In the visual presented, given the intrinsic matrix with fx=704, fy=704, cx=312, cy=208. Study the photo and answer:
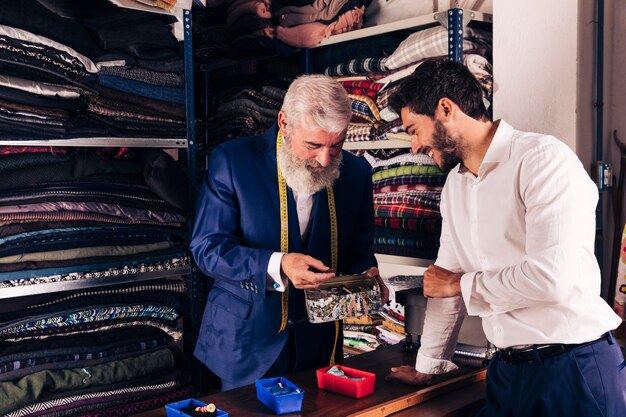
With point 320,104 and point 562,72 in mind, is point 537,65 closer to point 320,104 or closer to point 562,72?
point 562,72

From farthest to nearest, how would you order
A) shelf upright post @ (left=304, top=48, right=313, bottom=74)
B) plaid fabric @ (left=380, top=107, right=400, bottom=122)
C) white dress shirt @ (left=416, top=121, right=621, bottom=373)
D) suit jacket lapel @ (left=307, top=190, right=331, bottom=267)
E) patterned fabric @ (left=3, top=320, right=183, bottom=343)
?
1. shelf upright post @ (left=304, top=48, right=313, bottom=74)
2. plaid fabric @ (left=380, top=107, right=400, bottom=122)
3. patterned fabric @ (left=3, top=320, right=183, bottom=343)
4. suit jacket lapel @ (left=307, top=190, right=331, bottom=267)
5. white dress shirt @ (left=416, top=121, right=621, bottom=373)

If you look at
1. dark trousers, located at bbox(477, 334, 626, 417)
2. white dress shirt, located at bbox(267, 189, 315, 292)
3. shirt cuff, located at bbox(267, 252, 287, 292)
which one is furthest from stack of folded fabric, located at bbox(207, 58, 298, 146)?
dark trousers, located at bbox(477, 334, 626, 417)

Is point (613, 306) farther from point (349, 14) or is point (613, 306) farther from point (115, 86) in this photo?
point (115, 86)

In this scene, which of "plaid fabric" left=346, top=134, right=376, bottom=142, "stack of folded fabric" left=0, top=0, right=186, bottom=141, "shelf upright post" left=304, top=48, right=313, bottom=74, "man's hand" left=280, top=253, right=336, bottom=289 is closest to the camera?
"man's hand" left=280, top=253, right=336, bottom=289

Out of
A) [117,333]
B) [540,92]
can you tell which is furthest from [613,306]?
[117,333]

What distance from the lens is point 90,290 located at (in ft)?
10.1

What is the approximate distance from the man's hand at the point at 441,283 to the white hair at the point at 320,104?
57 cm

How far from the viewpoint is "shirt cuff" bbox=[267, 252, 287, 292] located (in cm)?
227

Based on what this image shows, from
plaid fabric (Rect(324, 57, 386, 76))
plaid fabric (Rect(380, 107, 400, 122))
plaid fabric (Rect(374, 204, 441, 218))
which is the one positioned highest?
plaid fabric (Rect(324, 57, 386, 76))

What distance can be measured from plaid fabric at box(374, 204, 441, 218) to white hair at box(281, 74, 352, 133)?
0.81 metres

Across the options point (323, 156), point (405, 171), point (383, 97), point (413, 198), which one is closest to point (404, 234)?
point (413, 198)

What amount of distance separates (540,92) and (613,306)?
0.83 metres

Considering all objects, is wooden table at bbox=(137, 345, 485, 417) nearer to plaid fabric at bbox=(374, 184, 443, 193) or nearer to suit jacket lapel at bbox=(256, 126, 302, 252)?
suit jacket lapel at bbox=(256, 126, 302, 252)

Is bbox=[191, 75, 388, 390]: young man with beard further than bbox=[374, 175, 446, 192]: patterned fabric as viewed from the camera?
No
